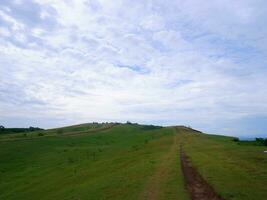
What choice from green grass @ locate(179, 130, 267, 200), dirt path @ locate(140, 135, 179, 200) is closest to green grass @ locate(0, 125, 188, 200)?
dirt path @ locate(140, 135, 179, 200)

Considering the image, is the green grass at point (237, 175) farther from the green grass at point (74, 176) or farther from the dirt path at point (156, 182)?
the dirt path at point (156, 182)

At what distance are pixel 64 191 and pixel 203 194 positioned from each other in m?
13.2

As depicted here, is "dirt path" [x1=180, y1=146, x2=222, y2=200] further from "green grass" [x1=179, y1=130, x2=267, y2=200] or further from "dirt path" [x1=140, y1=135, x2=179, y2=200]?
"dirt path" [x1=140, y1=135, x2=179, y2=200]

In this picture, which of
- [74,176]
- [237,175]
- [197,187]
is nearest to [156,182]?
[197,187]

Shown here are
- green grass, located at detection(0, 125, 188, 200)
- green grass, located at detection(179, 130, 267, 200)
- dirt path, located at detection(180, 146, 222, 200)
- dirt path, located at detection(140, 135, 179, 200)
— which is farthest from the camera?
green grass, located at detection(0, 125, 188, 200)

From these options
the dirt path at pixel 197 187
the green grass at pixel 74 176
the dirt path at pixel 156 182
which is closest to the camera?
the dirt path at pixel 197 187

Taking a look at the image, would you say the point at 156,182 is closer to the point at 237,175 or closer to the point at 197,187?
the point at 197,187

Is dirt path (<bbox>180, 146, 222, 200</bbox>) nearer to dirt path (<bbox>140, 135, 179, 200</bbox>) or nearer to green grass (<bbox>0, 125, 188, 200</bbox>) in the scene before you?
green grass (<bbox>0, 125, 188, 200</bbox>)


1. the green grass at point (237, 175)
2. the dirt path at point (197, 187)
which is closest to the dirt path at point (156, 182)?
the dirt path at point (197, 187)

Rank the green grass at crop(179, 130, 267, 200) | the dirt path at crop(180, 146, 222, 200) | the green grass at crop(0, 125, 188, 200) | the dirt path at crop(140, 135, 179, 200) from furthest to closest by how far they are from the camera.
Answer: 1. the green grass at crop(0, 125, 188, 200)
2. the dirt path at crop(140, 135, 179, 200)
3. the green grass at crop(179, 130, 267, 200)
4. the dirt path at crop(180, 146, 222, 200)

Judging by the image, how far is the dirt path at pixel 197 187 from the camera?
21.2 metres

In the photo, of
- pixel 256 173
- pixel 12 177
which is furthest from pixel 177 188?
pixel 12 177

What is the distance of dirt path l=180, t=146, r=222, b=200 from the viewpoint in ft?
69.5

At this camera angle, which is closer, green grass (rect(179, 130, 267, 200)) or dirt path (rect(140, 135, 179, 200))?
green grass (rect(179, 130, 267, 200))
